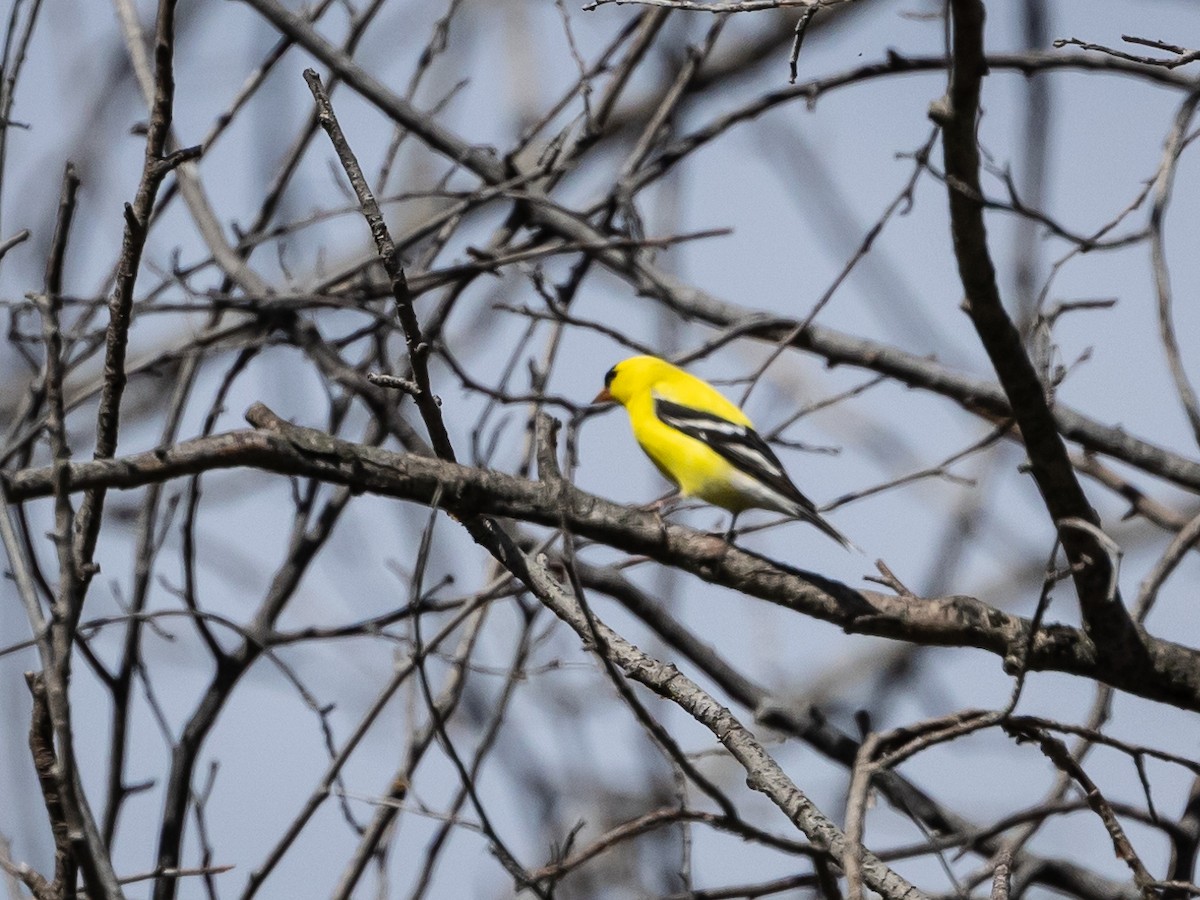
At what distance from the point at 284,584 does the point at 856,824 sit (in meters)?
2.88

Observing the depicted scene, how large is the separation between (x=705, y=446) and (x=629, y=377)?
125 centimetres

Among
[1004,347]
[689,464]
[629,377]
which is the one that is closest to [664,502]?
[689,464]

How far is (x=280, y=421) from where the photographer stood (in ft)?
8.48

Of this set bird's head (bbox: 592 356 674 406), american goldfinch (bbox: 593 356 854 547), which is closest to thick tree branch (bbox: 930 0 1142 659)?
american goldfinch (bbox: 593 356 854 547)

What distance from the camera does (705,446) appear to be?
18.1 feet

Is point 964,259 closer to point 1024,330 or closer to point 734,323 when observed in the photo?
point 1024,330

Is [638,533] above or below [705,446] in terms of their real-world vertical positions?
below

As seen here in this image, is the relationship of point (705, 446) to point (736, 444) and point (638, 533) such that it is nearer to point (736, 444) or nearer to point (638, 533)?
point (736, 444)

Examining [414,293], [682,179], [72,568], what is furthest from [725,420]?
[72,568]

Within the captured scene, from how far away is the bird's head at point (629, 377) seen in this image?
6.54 m

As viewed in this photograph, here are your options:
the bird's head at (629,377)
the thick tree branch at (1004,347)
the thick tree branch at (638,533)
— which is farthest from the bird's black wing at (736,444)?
the thick tree branch at (1004,347)

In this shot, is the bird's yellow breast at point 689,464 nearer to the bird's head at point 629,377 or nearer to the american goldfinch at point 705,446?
the american goldfinch at point 705,446

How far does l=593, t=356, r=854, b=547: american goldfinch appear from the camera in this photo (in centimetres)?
509

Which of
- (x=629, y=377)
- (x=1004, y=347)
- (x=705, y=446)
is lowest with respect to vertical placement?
(x=1004, y=347)
